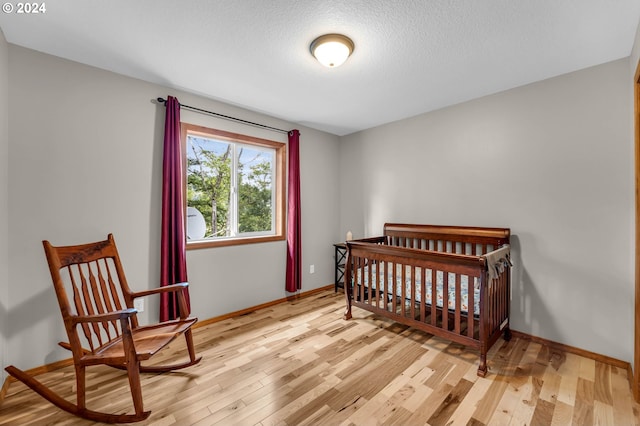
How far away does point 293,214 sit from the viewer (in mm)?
3457

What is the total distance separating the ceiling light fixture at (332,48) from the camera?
180 cm

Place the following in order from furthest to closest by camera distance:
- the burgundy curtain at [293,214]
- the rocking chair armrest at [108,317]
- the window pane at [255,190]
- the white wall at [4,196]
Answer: the burgundy curtain at [293,214] → the window pane at [255,190] → the white wall at [4,196] → the rocking chair armrest at [108,317]

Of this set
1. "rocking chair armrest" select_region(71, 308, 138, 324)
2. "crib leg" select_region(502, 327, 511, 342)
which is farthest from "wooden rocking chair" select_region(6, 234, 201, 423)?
"crib leg" select_region(502, 327, 511, 342)

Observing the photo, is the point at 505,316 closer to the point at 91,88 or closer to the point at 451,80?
the point at 451,80

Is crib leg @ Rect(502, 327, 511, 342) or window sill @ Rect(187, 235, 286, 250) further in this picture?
window sill @ Rect(187, 235, 286, 250)

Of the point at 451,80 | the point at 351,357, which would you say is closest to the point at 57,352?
the point at 351,357

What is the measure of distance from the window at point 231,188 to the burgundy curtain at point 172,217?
7.0 inches

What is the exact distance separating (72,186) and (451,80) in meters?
3.27

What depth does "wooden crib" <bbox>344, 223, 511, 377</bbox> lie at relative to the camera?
2.05 m

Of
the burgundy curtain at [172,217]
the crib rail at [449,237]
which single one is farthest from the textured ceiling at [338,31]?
the crib rail at [449,237]

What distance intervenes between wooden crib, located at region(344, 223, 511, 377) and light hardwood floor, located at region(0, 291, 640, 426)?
22cm

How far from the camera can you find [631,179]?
2.02m

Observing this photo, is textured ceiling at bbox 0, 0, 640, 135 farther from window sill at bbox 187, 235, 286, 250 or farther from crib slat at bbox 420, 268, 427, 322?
crib slat at bbox 420, 268, 427, 322

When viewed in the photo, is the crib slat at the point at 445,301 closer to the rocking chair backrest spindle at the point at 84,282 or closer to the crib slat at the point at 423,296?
the crib slat at the point at 423,296
